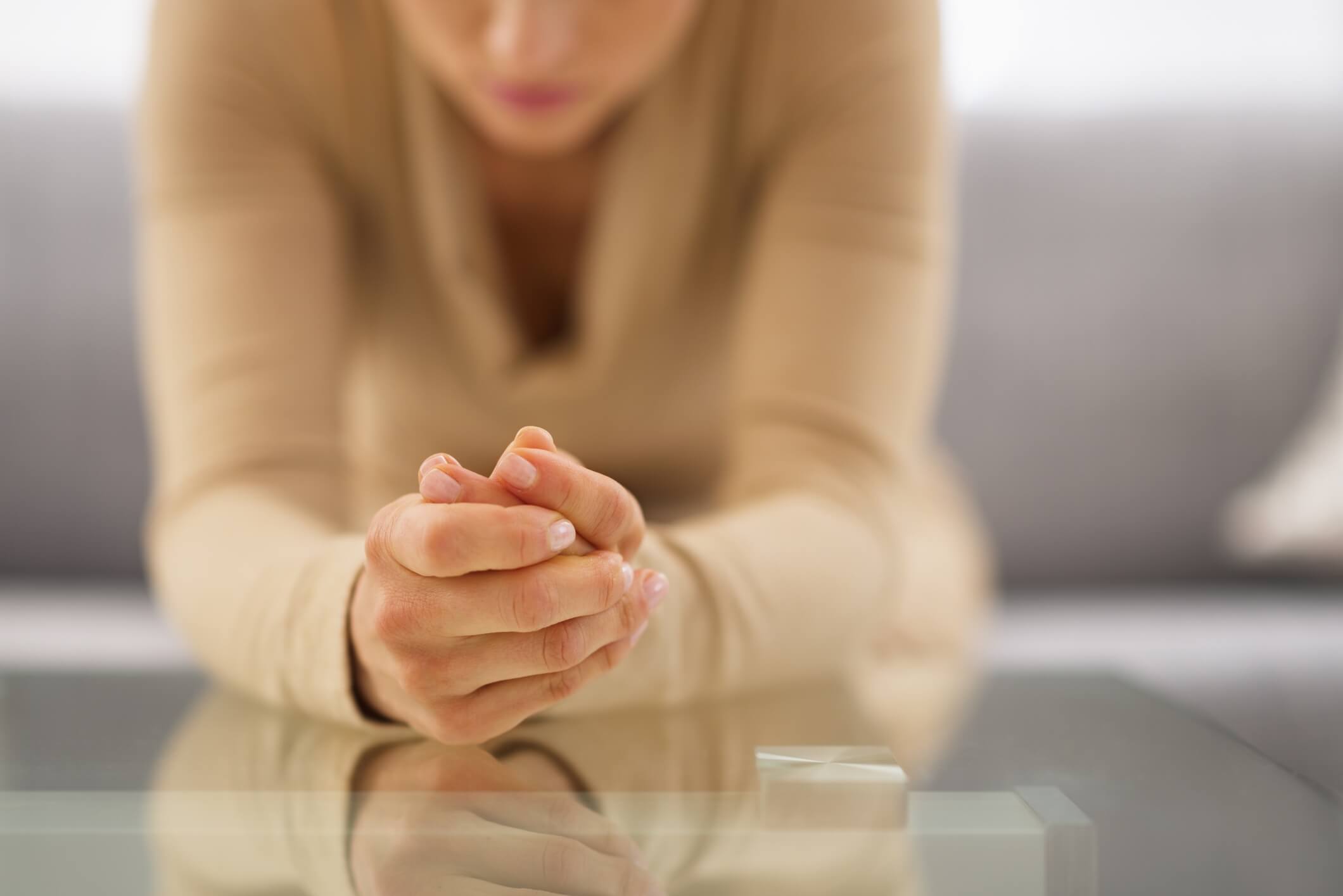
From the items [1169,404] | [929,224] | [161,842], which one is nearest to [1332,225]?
[1169,404]

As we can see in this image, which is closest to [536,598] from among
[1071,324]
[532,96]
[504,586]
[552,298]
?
[504,586]

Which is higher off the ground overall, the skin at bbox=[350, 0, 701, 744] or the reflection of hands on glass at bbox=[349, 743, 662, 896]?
the skin at bbox=[350, 0, 701, 744]

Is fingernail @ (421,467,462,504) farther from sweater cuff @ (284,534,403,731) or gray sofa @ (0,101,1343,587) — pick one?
gray sofa @ (0,101,1343,587)

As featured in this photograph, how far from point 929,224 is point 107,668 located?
374 mm

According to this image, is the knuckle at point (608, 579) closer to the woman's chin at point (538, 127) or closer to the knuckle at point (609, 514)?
the knuckle at point (609, 514)

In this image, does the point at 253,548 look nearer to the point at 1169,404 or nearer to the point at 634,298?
the point at 634,298

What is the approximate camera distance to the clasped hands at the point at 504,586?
291mm

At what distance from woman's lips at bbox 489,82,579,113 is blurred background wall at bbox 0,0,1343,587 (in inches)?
23.9

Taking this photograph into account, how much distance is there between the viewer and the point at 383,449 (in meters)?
0.68

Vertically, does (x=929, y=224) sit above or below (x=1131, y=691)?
above

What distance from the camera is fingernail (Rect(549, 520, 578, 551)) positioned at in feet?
0.96

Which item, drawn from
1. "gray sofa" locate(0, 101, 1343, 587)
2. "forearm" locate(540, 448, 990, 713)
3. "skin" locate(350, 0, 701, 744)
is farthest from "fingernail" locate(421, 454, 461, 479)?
"gray sofa" locate(0, 101, 1343, 587)

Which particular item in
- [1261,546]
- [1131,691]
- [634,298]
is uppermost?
[634,298]

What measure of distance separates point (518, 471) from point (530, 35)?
0.22m
